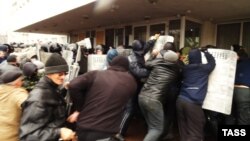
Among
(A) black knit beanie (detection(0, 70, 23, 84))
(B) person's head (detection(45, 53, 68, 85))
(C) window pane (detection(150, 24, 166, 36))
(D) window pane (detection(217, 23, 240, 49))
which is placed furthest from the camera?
(C) window pane (detection(150, 24, 166, 36))

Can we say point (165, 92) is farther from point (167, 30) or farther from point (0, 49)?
point (167, 30)

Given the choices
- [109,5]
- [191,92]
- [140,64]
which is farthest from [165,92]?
[109,5]

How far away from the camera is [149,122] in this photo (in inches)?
171

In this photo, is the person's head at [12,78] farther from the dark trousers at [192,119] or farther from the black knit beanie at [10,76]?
the dark trousers at [192,119]

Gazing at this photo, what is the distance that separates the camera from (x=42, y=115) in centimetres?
215

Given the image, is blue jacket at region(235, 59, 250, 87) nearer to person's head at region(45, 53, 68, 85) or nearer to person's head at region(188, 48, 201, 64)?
person's head at region(188, 48, 201, 64)

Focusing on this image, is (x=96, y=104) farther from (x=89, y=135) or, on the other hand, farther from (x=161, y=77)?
(x=161, y=77)

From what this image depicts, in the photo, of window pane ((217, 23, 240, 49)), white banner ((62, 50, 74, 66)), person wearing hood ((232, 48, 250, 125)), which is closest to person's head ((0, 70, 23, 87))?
white banner ((62, 50, 74, 66))

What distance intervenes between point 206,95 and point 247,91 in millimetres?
730

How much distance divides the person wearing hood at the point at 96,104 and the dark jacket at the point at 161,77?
1.48m

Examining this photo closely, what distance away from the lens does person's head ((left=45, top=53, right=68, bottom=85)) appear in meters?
2.39

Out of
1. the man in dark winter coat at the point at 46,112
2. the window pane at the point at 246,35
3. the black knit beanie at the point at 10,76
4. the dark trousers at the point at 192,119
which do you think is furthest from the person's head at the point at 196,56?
the window pane at the point at 246,35

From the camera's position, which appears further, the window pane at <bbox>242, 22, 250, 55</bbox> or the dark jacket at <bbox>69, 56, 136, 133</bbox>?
the window pane at <bbox>242, 22, 250, 55</bbox>

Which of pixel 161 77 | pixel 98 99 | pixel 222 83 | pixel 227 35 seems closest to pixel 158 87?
pixel 161 77
